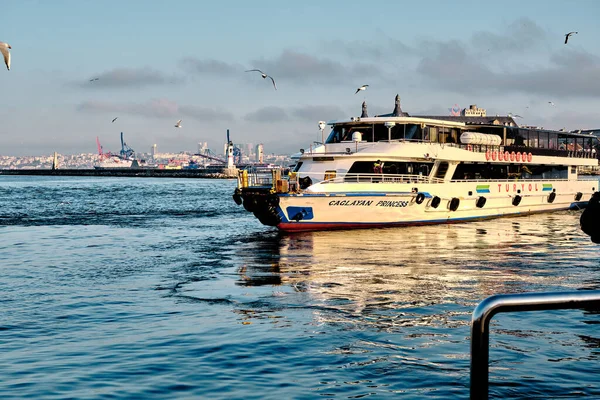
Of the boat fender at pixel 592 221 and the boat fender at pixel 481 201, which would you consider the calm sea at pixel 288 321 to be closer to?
the boat fender at pixel 592 221

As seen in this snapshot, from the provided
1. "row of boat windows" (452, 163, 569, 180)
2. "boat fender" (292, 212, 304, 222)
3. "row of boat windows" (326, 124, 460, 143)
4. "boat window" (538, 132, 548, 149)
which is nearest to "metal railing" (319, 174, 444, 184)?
"boat fender" (292, 212, 304, 222)

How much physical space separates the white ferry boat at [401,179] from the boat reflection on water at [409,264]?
3.21 feet

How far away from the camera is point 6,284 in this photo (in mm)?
18406

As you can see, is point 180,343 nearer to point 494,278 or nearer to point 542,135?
point 494,278

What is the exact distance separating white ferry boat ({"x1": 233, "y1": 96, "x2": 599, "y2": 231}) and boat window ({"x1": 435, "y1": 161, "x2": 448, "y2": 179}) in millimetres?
52

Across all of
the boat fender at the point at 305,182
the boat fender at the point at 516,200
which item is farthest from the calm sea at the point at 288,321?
the boat fender at the point at 516,200

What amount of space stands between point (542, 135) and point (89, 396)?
41775mm

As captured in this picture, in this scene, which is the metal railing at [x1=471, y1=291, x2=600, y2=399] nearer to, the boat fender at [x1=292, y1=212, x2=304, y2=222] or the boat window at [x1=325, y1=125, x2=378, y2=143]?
the boat fender at [x1=292, y1=212, x2=304, y2=222]

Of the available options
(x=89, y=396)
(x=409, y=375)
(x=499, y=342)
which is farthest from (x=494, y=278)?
(x=89, y=396)

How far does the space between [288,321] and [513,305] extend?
30.1 feet

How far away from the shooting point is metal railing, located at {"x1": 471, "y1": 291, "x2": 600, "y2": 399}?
173 inches

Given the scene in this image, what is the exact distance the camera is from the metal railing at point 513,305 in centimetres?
439

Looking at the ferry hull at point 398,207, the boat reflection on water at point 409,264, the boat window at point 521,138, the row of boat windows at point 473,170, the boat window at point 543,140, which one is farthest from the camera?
the boat window at point 543,140

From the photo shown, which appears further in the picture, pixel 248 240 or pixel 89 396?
pixel 248 240
